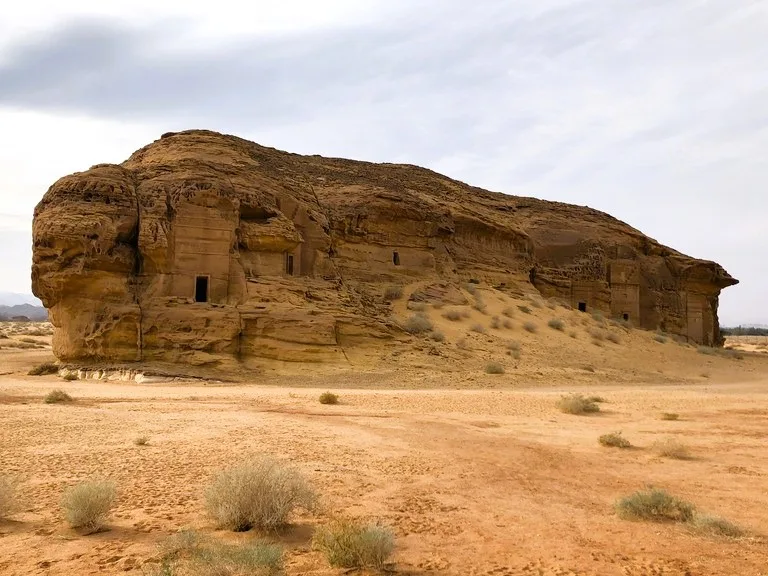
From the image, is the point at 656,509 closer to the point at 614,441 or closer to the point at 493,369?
the point at 614,441

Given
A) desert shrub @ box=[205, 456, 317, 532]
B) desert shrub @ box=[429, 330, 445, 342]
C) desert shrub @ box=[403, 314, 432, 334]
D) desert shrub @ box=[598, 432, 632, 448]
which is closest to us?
desert shrub @ box=[205, 456, 317, 532]

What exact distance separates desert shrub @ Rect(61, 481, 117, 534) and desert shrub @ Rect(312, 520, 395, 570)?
2092mm

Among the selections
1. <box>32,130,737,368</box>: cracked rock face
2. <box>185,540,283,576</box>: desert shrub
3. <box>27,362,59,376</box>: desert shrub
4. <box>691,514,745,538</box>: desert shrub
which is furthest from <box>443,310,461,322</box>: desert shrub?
<box>185,540,283,576</box>: desert shrub

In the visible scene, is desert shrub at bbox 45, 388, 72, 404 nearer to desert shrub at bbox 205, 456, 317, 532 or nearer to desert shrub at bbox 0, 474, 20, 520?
desert shrub at bbox 0, 474, 20, 520

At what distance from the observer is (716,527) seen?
568cm

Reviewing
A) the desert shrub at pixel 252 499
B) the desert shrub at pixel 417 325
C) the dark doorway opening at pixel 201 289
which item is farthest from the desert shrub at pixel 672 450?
the dark doorway opening at pixel 201 289

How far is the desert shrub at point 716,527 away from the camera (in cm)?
561

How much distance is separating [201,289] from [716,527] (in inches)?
774

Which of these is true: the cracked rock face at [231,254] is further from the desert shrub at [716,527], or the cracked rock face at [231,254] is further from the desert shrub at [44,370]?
the desert shrub at [716,527]

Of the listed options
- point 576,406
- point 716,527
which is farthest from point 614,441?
point 716,527

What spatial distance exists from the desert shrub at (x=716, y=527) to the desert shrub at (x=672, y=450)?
3873 mm

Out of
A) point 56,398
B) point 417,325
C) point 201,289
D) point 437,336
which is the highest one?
point 201,289

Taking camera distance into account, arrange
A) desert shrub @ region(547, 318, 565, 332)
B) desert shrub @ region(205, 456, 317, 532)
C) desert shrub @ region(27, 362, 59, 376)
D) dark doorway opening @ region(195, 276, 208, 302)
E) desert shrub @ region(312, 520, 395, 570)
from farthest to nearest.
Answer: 1. desert shrub @ region(547, 318, 565, 332)
2. dark doorway opening @ region(195, 276, 208, 302)
3. desert shrub @ region(27, 362, 59, 376)
4. desert shrub @ region(205, 456, 317, 532)
5. desert shrub @ region(312, 520, 395, 570)

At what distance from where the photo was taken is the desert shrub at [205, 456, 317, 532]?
5.38 m
